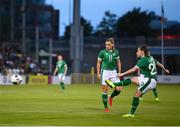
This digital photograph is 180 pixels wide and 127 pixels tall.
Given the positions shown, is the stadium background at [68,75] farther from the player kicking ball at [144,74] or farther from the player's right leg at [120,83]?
the player's right leg at [120,83]

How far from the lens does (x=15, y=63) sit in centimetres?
6525

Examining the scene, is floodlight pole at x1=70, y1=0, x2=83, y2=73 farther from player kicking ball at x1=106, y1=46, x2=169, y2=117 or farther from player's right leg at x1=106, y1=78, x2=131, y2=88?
player kicking ball at x1=106, y1=46, x2=169, y2=117

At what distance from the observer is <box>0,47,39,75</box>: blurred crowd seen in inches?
2370

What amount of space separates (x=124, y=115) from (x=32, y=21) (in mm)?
74987

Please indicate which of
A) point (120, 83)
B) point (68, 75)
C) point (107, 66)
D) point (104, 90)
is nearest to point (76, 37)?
point (68, 75)

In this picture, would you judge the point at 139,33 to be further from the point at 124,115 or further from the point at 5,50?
the point at 124,115

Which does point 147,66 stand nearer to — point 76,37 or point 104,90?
point 104,90

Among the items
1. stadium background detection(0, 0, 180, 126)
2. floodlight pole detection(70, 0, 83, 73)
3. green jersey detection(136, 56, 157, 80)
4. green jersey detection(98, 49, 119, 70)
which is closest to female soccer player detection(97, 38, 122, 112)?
green jersey detection(98, 49, 119, 70)

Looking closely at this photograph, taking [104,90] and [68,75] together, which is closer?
[104,90]

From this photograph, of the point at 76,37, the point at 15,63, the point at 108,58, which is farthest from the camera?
the point at 15,63

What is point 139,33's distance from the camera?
4099 inches

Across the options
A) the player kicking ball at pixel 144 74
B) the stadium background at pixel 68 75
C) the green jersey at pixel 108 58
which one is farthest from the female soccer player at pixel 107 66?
the player kicking ball at pixel 144 74

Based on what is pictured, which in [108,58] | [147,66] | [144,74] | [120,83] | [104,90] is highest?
[108,58]

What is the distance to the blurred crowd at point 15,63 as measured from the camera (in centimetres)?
6019
